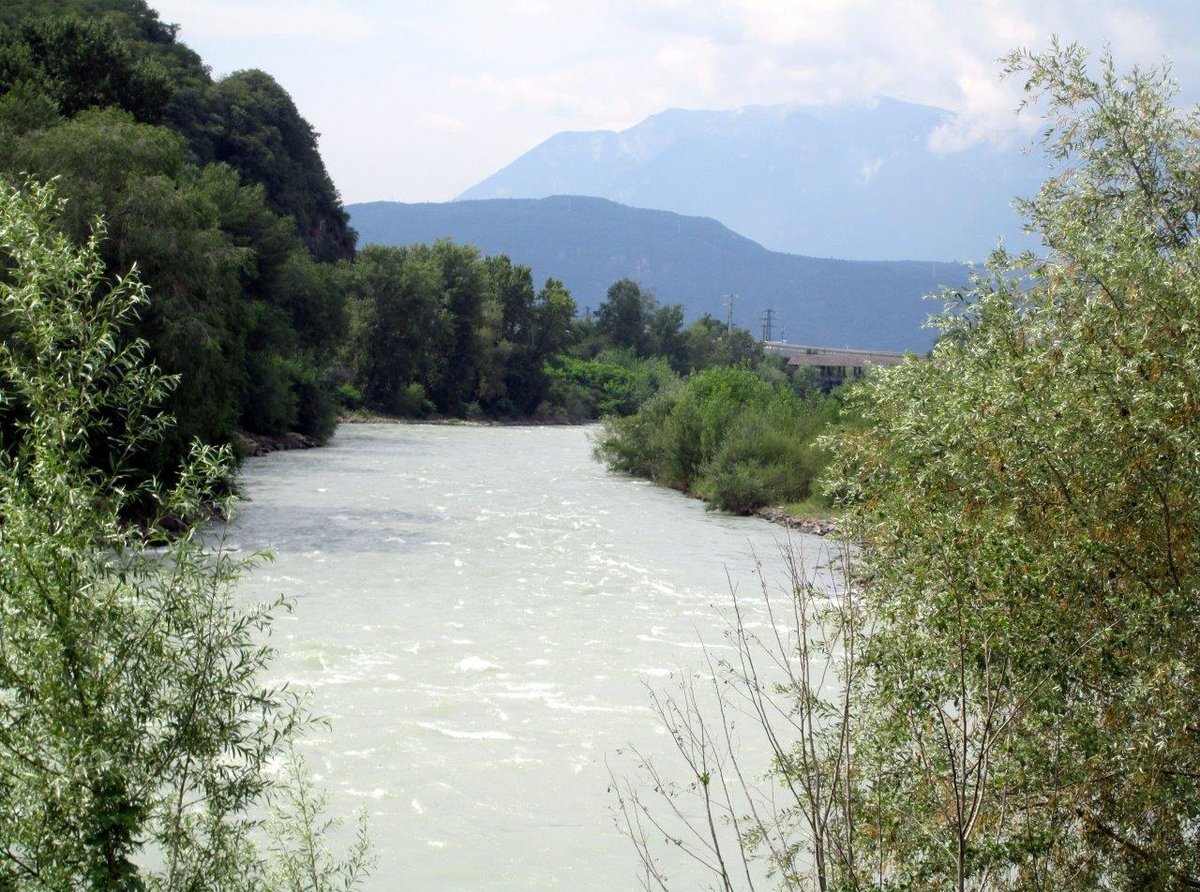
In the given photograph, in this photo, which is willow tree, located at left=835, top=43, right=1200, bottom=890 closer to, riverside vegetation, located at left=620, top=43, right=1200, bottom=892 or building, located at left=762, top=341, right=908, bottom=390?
riverside vegetation, located at left=620, top=43, right=1200, bottom=892

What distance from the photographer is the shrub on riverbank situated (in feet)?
94.3

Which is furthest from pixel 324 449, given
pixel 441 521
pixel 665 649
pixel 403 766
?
pixel 403 766

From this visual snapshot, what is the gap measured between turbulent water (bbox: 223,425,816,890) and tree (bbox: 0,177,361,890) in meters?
3.30

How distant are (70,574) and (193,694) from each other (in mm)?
707

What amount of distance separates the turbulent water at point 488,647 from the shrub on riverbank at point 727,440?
1.39 meters

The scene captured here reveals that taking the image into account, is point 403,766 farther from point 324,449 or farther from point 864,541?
point 324,449

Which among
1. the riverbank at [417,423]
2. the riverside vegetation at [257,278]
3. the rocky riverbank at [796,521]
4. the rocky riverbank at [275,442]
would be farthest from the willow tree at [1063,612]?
the rocky riverbank at [275,442]

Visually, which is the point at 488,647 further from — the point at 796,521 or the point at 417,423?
the point at 417,423

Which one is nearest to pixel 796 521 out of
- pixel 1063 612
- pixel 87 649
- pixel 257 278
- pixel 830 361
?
pixel 1063 612

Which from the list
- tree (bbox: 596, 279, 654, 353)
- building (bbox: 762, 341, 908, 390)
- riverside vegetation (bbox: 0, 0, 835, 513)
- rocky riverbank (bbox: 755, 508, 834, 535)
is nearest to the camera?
riverside vegetation (bbox: 0, 0, 835, 513)

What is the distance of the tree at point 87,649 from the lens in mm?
4594

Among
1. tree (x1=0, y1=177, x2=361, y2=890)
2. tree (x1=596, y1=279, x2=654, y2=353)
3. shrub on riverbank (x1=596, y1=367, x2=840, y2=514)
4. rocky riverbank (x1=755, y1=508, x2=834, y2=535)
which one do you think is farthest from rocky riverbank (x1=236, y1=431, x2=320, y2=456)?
tree (x1=596, y1=279, x2=654, y2=353)

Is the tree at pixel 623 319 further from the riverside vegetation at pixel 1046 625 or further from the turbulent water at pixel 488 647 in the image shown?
the riverside vegetation at pixel 1046 625

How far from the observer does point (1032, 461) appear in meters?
5.99
